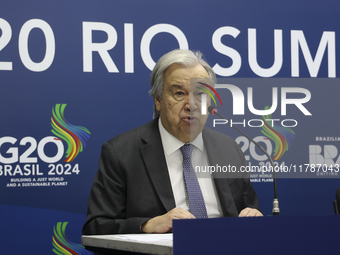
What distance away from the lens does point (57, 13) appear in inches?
94.4

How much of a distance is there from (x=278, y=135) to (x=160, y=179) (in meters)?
0.65

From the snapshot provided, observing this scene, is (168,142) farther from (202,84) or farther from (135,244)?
(135,244)

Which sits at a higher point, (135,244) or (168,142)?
(168,142)

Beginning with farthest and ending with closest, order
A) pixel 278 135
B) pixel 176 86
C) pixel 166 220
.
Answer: pixel 176 86
pixel 166 220
pixel 278 135

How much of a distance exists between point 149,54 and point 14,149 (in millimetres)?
1067

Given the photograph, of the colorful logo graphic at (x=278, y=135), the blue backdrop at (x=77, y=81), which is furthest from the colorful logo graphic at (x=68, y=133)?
A: the colorful logo graphic at (x=278, y=135)

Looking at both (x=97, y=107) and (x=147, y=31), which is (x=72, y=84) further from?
(x=147, y=31)

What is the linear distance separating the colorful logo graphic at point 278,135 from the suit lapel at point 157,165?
59 centimetres

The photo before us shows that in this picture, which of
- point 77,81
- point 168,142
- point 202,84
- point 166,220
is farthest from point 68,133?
point 202,84

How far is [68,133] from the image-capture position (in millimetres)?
2393

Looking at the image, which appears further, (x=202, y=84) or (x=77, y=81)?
(x=77, y=81)

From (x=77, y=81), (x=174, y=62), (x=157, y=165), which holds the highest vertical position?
(x=77, y=81)

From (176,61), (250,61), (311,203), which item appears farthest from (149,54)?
(311,203)

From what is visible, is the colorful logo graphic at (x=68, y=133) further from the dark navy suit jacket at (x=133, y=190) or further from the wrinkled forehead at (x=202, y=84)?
the wrinkled forehead at (x=202, y=84)
